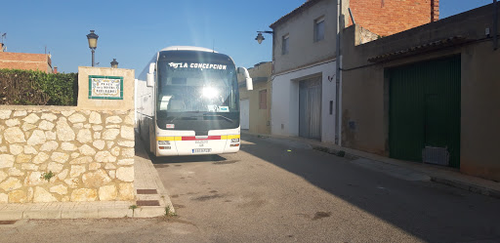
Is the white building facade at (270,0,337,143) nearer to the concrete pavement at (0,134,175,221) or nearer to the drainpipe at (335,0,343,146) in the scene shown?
the drainpipe at (335,0,343,146)

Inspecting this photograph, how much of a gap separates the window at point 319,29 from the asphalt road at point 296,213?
890 centimetres

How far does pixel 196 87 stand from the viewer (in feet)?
32.7

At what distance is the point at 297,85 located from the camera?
751 inches

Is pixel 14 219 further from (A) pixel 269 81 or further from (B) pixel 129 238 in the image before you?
(A) pixel 269 81

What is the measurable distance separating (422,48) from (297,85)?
376 inches

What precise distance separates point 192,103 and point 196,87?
1.53 ft

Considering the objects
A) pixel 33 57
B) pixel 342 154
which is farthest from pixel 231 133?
pixel 33 57

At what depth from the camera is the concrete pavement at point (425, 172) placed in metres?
7.26

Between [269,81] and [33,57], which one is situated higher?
[33,57]

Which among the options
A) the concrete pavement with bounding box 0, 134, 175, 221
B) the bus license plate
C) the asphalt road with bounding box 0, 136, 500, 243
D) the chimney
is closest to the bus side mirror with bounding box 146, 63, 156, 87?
the bus license plate

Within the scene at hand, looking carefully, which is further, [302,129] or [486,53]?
[302,129]

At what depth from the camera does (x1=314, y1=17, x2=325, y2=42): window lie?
16.3m

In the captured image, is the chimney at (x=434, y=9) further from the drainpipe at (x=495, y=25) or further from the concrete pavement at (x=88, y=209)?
the concrete pavement at (x=88, y=209)

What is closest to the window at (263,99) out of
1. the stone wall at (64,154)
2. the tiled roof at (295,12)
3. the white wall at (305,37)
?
the white wall at (305,37)
